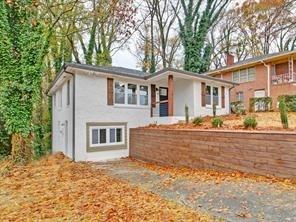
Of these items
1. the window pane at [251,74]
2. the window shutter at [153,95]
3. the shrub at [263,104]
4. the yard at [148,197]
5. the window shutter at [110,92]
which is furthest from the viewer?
the window pane at [251,74]

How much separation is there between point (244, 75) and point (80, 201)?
23141 mm

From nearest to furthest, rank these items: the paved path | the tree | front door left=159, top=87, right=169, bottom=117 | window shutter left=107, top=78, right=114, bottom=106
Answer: the paved path < window shutter left=107, top=78, right=114, bottom=106 < front door left=159, top=87, right=169, bottom=117 < the tree

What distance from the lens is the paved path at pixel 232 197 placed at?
507 cm

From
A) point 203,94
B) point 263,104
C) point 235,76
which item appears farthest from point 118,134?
point 235,76

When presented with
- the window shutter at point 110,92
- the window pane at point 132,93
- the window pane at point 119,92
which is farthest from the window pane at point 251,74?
the window shutter at point 110,92

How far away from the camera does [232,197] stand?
6.23m

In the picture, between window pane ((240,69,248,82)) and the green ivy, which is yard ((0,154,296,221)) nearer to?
the green ivy

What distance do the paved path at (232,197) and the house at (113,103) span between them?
230 inches

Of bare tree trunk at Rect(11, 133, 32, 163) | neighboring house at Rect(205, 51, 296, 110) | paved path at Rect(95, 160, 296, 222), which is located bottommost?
paved path at Rect(95, 160, 296, 222)

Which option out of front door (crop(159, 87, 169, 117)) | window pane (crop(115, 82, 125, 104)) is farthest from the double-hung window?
window pane (crop(115, 82, 125, 104))

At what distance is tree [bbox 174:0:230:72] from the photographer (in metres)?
26.5

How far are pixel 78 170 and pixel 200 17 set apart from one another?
842 inches

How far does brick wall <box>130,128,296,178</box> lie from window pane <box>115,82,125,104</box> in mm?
2876

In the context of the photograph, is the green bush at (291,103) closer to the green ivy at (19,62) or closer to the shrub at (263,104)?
the shrub at (263,104)
